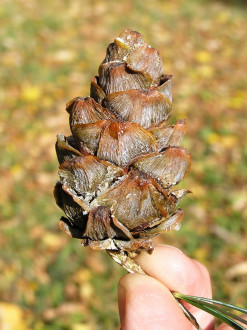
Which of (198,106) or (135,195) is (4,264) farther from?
(198,106)

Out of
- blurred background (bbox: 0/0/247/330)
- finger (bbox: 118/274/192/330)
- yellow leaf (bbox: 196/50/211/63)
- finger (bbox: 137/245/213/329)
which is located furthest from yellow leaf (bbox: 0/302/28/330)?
yellow leaf (bbox: 196/50/211/63)

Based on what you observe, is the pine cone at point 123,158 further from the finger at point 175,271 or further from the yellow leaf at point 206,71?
the yellow leaf at point 206,71

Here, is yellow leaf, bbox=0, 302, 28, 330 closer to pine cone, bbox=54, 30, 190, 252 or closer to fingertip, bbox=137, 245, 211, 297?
fingertip, bbox=137, 245, 211, 297

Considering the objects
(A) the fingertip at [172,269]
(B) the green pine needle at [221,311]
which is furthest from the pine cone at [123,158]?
(A) the fingertip at [172,269]

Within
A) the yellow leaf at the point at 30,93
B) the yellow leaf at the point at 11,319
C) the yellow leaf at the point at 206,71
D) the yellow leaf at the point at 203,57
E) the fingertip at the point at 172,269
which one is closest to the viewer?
the fingertip at the point at 172,269

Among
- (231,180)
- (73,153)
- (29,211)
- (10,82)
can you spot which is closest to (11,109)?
(10,82)
